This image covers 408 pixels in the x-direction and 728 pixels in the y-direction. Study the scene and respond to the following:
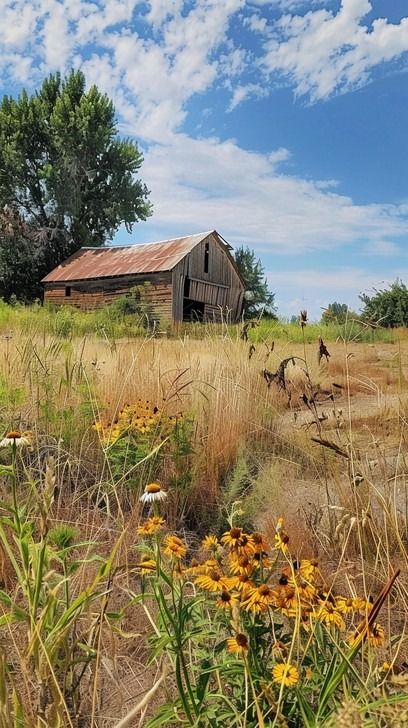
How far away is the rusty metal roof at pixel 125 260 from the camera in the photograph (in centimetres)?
2155

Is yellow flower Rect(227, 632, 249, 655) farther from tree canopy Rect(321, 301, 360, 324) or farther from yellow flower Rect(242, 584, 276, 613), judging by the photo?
tree canopy Rect(321, 301, 360, 324)

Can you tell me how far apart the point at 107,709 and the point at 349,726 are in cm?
98

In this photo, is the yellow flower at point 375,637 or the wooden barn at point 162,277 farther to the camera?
the wooden barn at point 162,277

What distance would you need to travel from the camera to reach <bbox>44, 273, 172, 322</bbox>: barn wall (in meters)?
21.1

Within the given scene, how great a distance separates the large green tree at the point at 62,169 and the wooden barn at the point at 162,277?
4093 millimetres

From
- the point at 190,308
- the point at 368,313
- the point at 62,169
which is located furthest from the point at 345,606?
the point at 62,169

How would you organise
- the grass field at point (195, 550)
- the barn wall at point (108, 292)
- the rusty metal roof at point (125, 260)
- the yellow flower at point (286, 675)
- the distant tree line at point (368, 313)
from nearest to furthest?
the yellow flower at point (286, 675)
the grass field at point (195, 550)
the distant tree line at point (368, 313)
the barn wall at point (108, 292)
the rusty metal roof at point (125, 260)

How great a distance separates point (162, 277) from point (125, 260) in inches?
113

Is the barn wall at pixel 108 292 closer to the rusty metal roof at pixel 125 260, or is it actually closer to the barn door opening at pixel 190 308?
the rusty metal roof at pixel 125 260

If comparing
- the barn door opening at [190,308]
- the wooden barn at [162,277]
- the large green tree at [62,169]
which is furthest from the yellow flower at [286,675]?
the large green tree at [62,169]

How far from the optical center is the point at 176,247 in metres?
22.4

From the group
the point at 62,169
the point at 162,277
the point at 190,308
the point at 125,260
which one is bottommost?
the point at 190,308

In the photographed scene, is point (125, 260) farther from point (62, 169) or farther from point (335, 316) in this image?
point (335, 316)

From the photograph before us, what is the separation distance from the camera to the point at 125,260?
75.8ft
